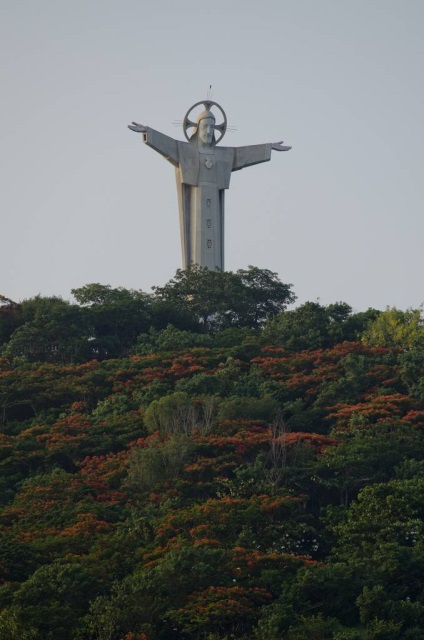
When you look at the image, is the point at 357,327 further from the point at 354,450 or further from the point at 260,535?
the point at 260,535

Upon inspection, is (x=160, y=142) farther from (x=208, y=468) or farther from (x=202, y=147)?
(x=208, y=468)

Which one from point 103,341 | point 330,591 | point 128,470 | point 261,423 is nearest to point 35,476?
point 128,470

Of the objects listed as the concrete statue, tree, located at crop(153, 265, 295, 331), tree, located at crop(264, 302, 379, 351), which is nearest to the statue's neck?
the concrete statue

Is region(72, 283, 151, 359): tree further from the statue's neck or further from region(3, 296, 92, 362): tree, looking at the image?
the statue's neck

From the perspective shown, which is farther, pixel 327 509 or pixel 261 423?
pixel 261 423

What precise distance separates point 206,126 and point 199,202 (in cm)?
276

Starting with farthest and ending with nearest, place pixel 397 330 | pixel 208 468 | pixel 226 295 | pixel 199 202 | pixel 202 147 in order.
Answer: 1. pixel 202 147
2. pixel 199 202
3. pixel 226 295
4. pixel 397 330
5. pixel 208 468

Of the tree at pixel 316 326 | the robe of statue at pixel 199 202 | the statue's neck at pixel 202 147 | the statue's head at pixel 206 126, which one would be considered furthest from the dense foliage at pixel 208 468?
the statue's head at pixel 206 126

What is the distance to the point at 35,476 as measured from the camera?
40312mm

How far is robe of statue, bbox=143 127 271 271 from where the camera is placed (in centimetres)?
5844

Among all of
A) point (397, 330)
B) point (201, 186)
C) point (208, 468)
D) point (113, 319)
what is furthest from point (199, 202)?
point (208, 468)

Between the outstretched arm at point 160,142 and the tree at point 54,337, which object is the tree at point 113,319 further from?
the outstretched arm at point 160,142

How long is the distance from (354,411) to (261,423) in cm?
259

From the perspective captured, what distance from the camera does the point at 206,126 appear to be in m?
58.5
